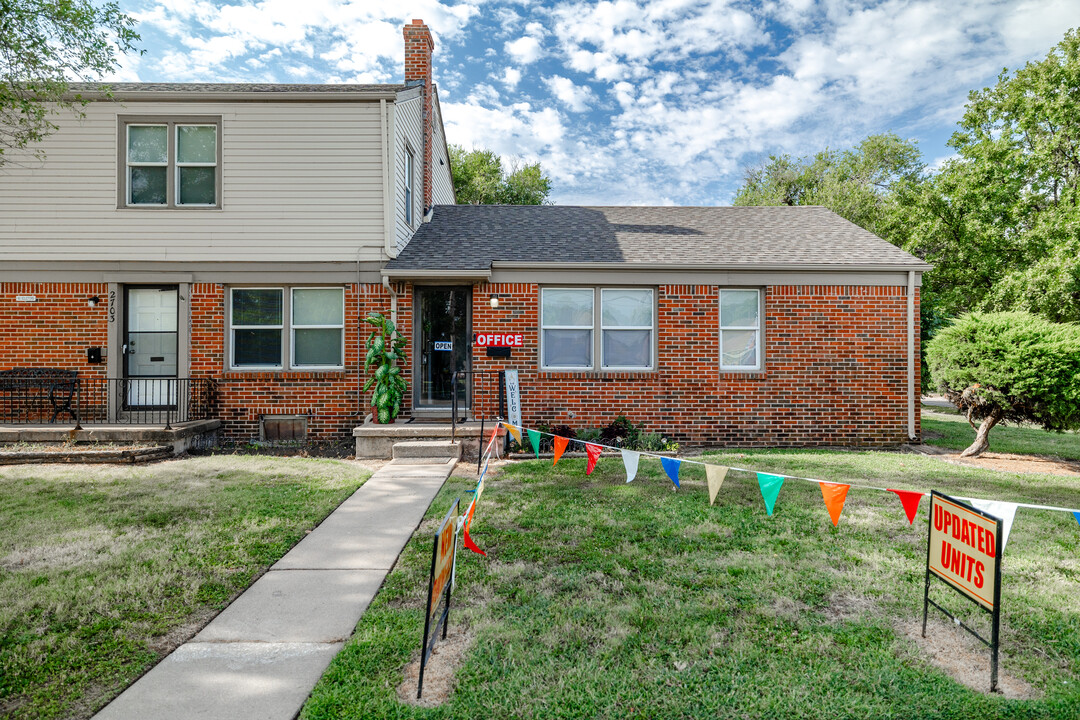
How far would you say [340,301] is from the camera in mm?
9844

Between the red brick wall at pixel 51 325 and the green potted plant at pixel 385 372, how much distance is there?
4.77 metres

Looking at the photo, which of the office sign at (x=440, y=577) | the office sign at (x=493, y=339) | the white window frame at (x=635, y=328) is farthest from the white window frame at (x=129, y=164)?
the office sign at (x=440, y=577)

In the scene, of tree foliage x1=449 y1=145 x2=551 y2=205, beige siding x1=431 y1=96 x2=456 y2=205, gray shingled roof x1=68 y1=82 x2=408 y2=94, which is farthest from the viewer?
tree foliage x1=449 y1=145 x2=551 y2=205

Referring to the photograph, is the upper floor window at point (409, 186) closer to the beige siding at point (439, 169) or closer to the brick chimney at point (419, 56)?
the brick chimney at point (419, 56)

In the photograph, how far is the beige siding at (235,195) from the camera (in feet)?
31.2

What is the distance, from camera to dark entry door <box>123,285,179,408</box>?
978 cm

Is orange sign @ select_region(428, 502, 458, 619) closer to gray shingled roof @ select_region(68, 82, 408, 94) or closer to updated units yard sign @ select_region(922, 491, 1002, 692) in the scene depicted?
updated units yard sign @ select_region(922, 491, 1002, 692)

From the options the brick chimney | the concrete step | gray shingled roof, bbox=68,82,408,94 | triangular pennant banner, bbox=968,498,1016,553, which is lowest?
the concrete step

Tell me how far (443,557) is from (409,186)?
988 centimetres

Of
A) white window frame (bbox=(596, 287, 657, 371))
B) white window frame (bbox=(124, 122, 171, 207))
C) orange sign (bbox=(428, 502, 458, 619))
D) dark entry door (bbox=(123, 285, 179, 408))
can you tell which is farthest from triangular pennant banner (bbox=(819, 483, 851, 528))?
white window frame (bbox=(124, 122, 171, 207))

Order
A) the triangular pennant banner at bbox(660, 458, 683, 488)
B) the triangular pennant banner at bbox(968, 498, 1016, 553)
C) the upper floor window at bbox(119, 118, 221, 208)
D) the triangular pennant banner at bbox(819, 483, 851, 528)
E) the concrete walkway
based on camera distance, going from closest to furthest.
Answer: the concrete walkway, the triangular pennant banner at bbox(968, 498, 1016, 553), the triangular pennant banner at bbox(819, 483, 851, 528), the triangular pennant banner at bbox(660, 458, 683, 488), the upper floor window at bbox(119, 118, 221, 208)

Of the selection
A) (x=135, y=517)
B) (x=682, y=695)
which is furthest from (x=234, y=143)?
(x=682, y=695)

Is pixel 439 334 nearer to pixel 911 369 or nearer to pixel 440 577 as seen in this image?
pixel 440 577

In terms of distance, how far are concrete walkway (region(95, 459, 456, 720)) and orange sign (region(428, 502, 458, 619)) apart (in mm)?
762
